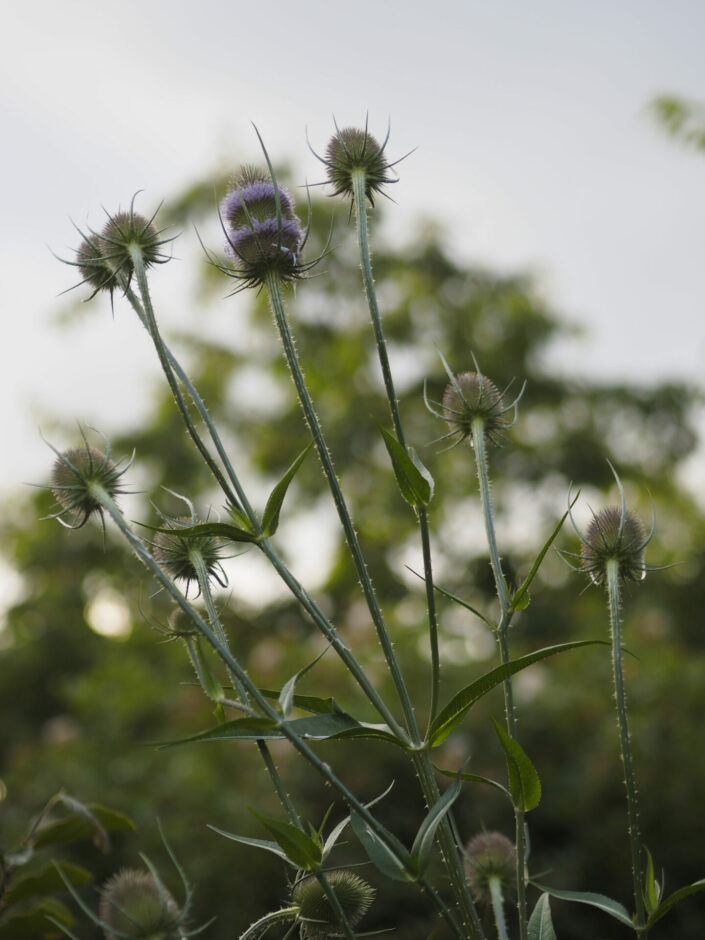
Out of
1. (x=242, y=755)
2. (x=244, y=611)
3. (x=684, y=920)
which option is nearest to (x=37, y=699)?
(x=244, y=611)

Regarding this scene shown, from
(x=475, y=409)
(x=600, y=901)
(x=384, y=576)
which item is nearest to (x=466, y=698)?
(x=600, y=901)

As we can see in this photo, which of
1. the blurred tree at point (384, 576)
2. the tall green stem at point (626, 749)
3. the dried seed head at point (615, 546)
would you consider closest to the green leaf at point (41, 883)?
the tall green stem at point (626, 749)

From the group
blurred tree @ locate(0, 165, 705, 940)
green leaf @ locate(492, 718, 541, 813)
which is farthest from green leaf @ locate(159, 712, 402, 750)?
blurred tree @ locate(0, 165, 705, 940)

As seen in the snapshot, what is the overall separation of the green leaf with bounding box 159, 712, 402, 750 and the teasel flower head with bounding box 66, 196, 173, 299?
49cm

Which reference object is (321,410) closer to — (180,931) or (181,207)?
(181,207)

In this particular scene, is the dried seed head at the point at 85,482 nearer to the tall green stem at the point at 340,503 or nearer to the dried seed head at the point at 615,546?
the tall green stem at the point at 340,503

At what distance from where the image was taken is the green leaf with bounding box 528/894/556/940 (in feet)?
3.05

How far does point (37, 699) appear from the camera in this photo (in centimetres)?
902

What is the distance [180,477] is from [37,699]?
261cm

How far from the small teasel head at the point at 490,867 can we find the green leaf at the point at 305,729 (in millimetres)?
323

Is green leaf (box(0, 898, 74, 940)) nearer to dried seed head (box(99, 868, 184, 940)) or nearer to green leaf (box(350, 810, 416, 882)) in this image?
dried seed head (box(99, 868, 184, 940))

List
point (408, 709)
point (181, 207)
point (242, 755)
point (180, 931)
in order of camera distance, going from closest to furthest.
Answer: point (180, 931) → point (408, 709) → point (242, 755) → point (181, 207)

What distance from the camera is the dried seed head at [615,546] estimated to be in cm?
110

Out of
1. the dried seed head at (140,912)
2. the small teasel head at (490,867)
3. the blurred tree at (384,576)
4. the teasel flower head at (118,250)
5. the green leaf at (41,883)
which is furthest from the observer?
the blurred tree at (384,576)
